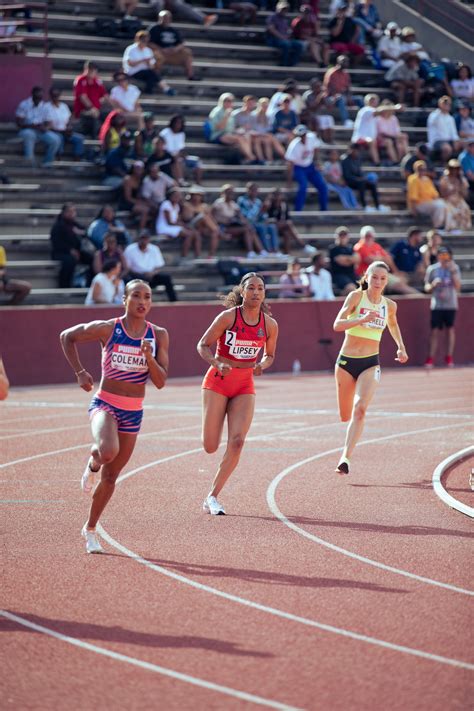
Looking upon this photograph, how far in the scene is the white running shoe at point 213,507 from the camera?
33.9 feet

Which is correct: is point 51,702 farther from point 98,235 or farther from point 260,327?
point 98,235

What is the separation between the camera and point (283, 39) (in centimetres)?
3169

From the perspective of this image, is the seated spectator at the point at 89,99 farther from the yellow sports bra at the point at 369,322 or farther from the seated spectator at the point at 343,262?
the yellow sports bra at the point at 369,322

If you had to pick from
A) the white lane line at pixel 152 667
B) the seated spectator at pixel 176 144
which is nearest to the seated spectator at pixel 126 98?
the seated spectator at pixel 176 144

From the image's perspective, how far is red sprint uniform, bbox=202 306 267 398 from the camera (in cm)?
1042

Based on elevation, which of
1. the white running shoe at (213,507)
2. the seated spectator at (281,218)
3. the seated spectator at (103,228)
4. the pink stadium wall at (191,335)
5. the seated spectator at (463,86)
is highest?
the white running shoe at (213,507)

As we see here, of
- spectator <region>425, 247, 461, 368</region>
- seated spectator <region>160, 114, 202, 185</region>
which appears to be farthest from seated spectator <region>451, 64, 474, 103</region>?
seated spectator <region>160, 114, 202, 185</region>

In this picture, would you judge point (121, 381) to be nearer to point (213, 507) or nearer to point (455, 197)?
point (213, 507)

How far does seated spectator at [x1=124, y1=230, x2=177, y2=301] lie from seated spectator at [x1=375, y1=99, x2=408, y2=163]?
870cm

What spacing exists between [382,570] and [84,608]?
214 centimetres

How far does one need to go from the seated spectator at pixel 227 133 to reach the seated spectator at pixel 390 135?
3.51m

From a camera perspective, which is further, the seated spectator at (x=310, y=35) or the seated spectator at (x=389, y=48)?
the seated spectator at (x=389, y=48)

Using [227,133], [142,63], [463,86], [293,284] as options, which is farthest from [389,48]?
[293,284]

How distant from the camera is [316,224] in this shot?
27.2 metres
